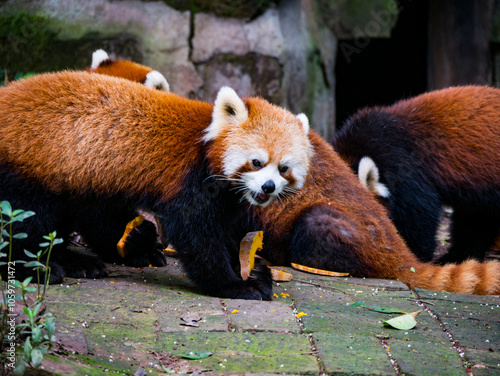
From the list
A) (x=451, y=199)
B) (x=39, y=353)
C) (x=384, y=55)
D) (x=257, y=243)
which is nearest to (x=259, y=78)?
(x=451, y=199)

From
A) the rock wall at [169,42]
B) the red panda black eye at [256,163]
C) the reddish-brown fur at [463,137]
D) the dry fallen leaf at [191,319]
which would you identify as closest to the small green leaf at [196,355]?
the dry fallen leaf at [191,319]

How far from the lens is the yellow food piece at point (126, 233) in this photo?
14.5ft

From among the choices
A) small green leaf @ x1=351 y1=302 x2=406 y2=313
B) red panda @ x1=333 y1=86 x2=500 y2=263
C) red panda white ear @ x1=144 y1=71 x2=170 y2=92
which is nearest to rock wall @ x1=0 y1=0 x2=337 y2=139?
red panda white ear @ x1=144 y1=71 x2=170 y2=92

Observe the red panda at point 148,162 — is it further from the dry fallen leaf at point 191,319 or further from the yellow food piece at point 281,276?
the dry fallen leaf at point 191,319

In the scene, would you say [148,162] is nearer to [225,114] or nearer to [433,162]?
[225,114]

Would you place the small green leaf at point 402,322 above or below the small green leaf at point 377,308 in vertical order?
above

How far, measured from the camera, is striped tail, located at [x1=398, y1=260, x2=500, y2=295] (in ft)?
14.7

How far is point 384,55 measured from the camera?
466 inches

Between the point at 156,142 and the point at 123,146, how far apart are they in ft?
0.68

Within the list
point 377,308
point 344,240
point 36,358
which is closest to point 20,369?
point 36,358

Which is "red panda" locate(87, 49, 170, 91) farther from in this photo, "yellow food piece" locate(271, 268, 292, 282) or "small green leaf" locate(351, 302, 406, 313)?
"small green leaf" locate(351, 302, 406, 313)

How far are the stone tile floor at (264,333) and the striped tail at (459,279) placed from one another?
0.34 meters

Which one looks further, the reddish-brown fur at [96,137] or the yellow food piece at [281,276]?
the yellow food piece at [281,276]

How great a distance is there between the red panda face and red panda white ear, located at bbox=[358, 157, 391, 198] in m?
1.52
